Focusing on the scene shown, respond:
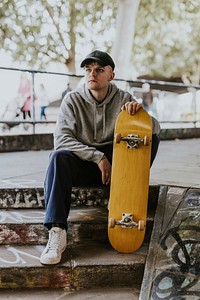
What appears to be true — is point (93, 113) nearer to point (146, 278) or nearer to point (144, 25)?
point (146, 278)

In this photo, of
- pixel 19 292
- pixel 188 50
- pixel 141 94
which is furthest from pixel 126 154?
pixel 188 50

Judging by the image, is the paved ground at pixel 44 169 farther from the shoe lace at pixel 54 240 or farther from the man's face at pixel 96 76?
the man's face at pixel 96 76

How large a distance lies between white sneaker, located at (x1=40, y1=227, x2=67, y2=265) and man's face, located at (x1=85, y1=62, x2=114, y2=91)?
118 cm

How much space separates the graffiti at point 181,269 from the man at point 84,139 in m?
0.68

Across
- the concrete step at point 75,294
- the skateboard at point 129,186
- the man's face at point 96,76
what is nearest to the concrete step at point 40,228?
the skateboard at point 129,186

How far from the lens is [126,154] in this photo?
2971 millimetres

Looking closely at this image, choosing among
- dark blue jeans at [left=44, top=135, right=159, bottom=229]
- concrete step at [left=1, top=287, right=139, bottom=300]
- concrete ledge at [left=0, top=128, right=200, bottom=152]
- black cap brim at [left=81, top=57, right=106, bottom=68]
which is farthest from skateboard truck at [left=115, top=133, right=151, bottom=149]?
concrete ledge at [left=0, top=128, right=200, bottom=152]

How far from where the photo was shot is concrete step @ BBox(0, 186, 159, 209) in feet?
11.1

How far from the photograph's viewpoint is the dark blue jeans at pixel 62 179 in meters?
2.83

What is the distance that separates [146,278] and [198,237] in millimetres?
496

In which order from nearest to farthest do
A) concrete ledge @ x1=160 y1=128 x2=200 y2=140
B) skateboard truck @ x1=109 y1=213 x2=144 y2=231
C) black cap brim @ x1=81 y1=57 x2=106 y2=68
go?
skateboard truck @ x1=109 y1=213 x2=144 y2=231 → black cap brim @ x1=81 y1=57 x2=106 y2=68 → concrete ledge @ x1=160 y1=128 x2=200 y2=140

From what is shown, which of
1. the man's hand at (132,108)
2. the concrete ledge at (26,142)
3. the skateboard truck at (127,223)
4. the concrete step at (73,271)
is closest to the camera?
the concrete step at (73,271)

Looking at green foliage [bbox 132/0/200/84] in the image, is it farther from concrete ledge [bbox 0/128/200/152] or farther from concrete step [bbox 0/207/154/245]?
concrete step [bbox 0/207/154/245]

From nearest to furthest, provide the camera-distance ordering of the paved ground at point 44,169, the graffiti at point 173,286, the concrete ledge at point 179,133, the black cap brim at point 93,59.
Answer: the graffiti at point 173,286 → the black cap brim at point 93,59 → the paved ground at point 44,169 → the concrete ledge at point 179,133
